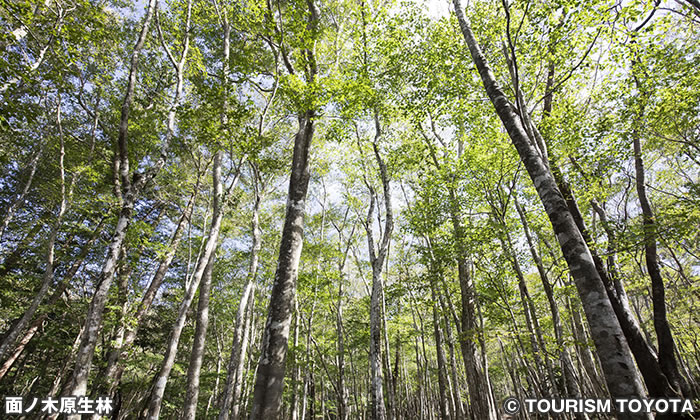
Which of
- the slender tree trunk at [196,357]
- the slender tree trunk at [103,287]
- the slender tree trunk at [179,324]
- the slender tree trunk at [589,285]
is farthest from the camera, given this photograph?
the slender tree trunk at [196,357]

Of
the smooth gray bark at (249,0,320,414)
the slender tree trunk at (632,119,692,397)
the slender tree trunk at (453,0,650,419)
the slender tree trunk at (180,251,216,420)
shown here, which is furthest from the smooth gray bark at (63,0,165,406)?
the slender tree trunk at (632,119,692,397)

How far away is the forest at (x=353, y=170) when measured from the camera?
A: 19.4 feet

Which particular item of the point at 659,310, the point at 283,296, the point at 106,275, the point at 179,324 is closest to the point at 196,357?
the point at 179,324

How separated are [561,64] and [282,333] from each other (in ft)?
30.6


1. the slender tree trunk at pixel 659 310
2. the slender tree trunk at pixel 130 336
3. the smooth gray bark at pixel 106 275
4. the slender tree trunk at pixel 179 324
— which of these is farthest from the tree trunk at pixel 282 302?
the slender tree trunk at pixel 659 310

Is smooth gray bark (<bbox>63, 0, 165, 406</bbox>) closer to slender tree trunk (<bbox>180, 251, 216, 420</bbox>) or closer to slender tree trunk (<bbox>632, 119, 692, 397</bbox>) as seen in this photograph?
slender tree trunk (<bbox>180, 251, 216, 420</bbox>)

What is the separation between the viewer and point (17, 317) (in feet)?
46.9

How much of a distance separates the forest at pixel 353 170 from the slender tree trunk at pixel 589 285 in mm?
27

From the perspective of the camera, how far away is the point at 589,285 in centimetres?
350

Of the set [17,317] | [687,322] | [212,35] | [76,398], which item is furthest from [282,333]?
[687,322]

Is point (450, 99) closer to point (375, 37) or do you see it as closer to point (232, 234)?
point (375, 37)

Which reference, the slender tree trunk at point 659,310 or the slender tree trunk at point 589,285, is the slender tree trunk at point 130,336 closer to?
the slender tree trunk at point 589,285

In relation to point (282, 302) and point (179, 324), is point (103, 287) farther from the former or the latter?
point (282, 302)

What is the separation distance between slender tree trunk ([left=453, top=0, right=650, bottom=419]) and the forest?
0.03 metres
